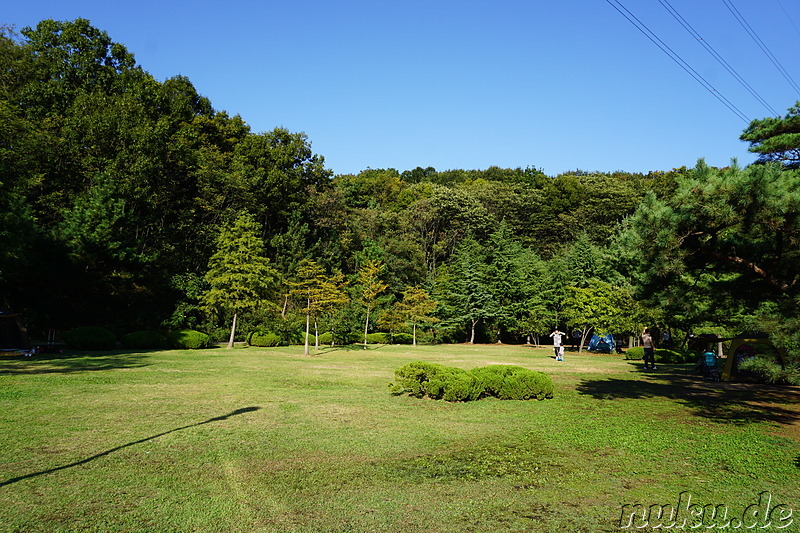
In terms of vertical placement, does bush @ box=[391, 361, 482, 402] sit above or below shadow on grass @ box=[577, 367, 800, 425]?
above

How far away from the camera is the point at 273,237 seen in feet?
147

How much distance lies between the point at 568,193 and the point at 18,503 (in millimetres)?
69244

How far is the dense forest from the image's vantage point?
9969 mm

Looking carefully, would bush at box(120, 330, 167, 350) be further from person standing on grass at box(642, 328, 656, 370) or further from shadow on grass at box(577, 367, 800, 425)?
person standing on grass at box(642, 328, 656, 370)

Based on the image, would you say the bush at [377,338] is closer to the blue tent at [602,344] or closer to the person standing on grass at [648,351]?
the blue tent at [602,344]

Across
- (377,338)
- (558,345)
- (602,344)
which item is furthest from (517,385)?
(602,344)

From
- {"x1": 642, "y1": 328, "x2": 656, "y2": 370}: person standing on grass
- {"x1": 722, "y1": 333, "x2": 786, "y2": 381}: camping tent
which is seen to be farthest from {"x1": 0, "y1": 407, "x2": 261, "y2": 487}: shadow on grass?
{"x1": 642, "y1": 328, "x2": 656, "y2": 370}: person standing on grass

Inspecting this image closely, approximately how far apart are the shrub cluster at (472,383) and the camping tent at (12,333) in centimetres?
1811

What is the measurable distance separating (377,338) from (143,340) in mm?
16914

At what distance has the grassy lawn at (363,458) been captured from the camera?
535 centimetres

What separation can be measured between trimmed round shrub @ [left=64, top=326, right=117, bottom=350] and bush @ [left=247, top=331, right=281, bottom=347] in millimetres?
9039

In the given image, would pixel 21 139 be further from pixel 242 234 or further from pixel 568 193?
pixel 568 193

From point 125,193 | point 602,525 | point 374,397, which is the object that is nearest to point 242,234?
Answer: point 125,193

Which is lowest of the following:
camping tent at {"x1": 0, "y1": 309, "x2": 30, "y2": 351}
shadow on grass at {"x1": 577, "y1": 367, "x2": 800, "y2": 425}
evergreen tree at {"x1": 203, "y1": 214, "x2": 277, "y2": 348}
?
shadow on grass at {"x1": 577, "y1": 367, "x2": 800, "y2": 425}
